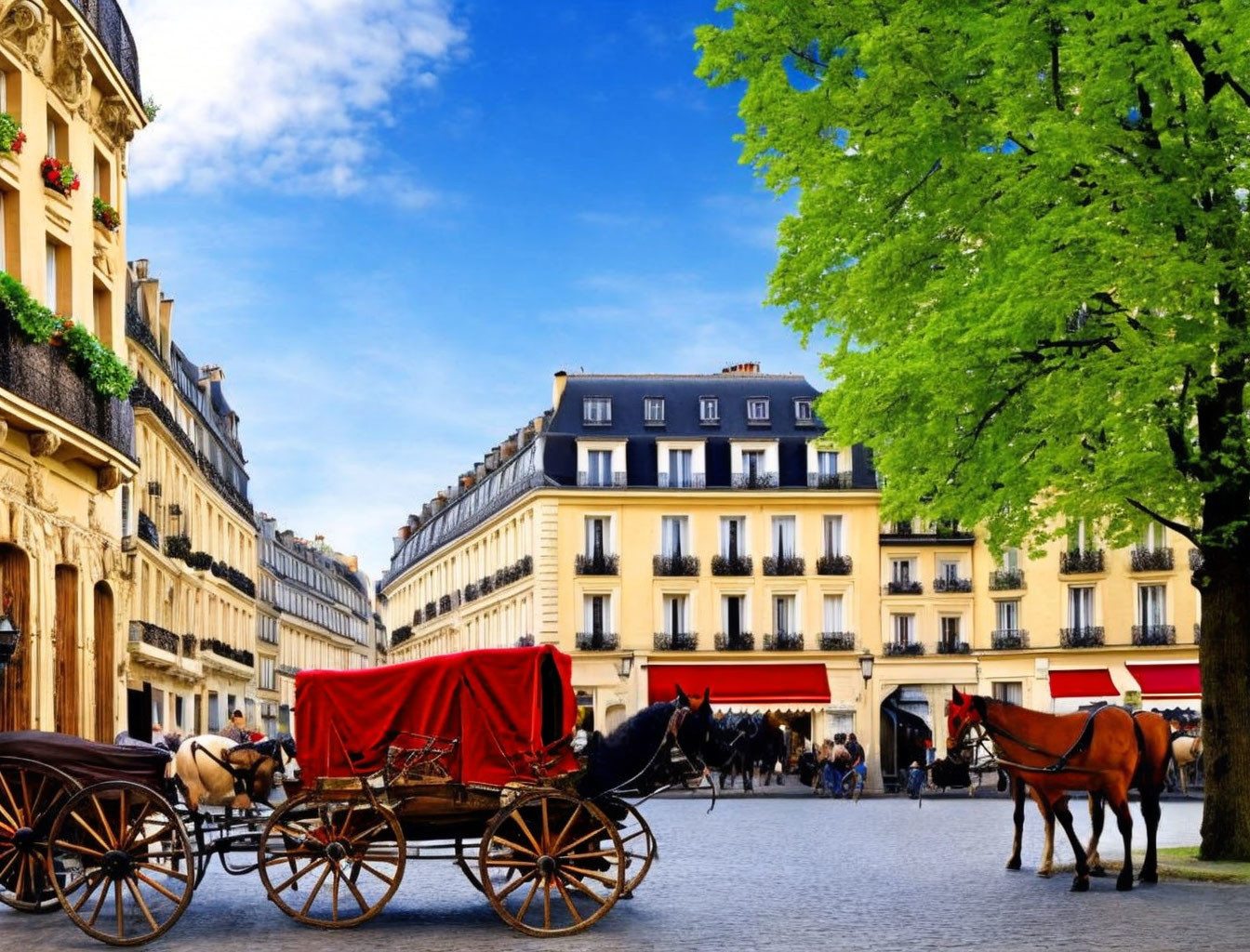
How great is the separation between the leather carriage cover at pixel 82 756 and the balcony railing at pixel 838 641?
4790cm

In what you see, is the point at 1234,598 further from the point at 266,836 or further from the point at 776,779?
the point at 776,779

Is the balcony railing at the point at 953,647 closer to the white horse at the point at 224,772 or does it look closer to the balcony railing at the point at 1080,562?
the balcony railing at the point at 1080,562

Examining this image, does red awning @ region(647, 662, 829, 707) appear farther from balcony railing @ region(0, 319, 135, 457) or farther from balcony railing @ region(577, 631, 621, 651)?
balcony railing @ region(0, 319, 135, 457)

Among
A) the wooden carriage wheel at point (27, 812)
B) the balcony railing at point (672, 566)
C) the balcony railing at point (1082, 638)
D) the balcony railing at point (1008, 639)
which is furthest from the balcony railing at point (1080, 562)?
the wooden carriage wheel at point (27, 812)

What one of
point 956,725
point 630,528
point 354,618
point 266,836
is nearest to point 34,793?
point 266,836

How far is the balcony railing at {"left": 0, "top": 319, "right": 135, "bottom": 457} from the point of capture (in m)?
19.0

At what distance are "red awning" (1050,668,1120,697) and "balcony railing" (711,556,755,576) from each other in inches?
431

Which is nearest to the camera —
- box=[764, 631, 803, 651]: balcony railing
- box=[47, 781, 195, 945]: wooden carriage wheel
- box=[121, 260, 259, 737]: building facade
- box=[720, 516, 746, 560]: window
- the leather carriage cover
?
box=[47, 781, 195, 945]: wooden carriage wheel

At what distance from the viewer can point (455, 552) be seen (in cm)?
7638

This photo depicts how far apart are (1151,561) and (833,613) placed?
427 inches

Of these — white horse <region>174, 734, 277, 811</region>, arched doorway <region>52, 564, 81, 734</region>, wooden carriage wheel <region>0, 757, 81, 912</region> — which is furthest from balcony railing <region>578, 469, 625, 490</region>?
wooden carriage wheel <region>0, 757, 81, 912</region>

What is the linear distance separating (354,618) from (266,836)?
115964 mm

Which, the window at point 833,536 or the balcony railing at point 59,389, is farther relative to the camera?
the window at point 833,536

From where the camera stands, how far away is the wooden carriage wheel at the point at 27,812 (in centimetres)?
1326
